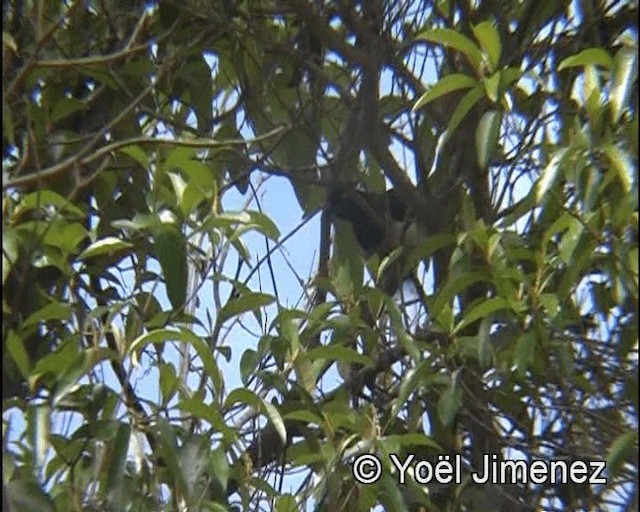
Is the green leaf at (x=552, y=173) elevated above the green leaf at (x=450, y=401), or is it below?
above

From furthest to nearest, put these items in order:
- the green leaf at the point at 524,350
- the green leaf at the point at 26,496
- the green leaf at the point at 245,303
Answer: the green leaf at the point at 245,303, the green leaf at the point at 524,350, the green leaf at the point at 26,496

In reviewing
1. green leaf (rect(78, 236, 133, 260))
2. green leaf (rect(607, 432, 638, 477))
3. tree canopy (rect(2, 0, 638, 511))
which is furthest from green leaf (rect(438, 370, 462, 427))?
green leaf (rect(78, 236, 133, 260))

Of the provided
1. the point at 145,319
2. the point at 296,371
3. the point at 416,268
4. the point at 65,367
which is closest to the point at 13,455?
the point at 65,367

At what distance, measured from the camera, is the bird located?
5.28 feet

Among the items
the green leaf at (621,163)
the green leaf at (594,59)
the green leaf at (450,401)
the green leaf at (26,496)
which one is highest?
the green leaf at (594,59)

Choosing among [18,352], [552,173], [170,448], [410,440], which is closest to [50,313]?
[18,352]

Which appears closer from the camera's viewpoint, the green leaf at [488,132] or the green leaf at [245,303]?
the green leaf at [488,132]

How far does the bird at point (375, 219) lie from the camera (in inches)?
63.3

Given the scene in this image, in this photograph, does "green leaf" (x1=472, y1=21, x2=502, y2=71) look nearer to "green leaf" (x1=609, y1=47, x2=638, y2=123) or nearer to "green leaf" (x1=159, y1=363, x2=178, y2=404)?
"green leaf" (x1=609, y1=47, x2=638, y2=123)

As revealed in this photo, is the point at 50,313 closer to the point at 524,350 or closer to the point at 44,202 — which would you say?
the point at 44,202

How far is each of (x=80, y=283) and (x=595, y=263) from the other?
23.9 inches

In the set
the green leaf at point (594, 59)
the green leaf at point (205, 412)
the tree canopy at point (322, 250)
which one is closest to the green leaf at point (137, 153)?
the tree canopy at point (322, 250)

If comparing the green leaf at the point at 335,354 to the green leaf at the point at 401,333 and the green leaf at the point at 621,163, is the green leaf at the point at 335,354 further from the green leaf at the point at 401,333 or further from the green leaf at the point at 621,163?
the green leaf at the point at 621,163

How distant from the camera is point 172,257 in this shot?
131cm
